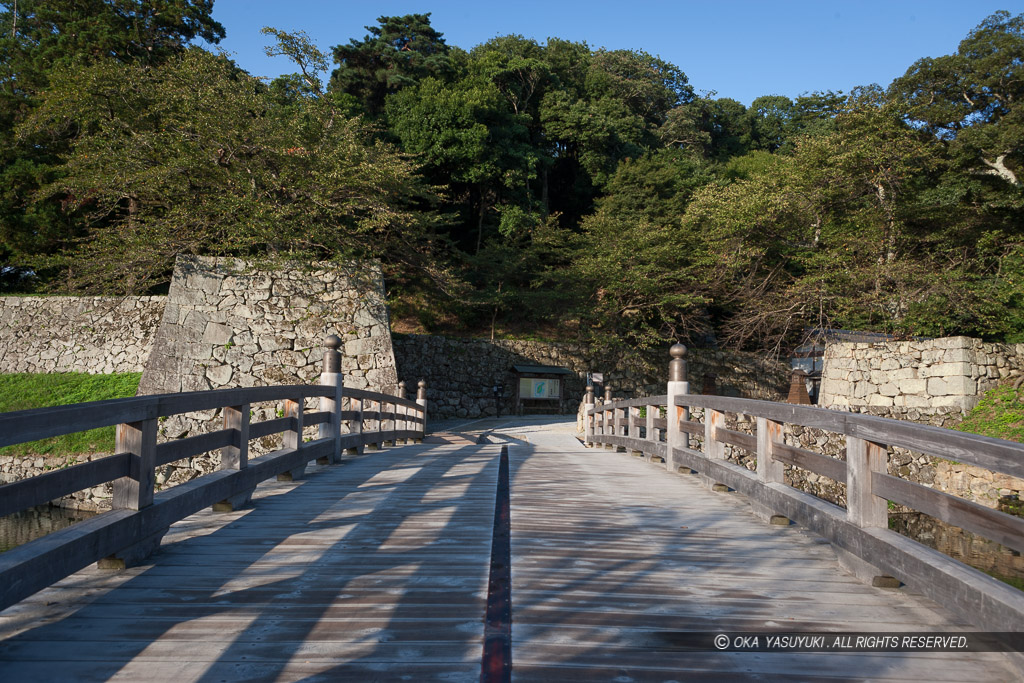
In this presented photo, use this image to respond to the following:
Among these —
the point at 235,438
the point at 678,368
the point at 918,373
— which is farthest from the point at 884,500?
the point at 918,373

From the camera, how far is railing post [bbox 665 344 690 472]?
762cm

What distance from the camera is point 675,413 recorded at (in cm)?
773

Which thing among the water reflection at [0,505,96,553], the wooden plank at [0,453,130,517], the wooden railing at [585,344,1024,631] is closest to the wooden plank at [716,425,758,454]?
the wooden railing at [585,344,1024,631]

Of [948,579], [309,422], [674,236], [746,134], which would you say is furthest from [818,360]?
[948,579]

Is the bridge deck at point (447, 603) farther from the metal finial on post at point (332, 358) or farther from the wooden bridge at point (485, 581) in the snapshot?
the metal finial on post at point (332, 358)

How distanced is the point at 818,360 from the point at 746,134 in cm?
2110

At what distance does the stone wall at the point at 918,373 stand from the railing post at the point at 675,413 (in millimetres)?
9642

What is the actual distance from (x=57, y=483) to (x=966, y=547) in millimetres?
13127

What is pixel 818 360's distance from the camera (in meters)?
27.1

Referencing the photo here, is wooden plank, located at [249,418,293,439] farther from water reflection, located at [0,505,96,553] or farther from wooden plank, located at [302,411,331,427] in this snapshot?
water reflection, located at [0,505,96,553]

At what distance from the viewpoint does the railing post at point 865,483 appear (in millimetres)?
3482

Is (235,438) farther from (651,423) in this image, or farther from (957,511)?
(651,423)

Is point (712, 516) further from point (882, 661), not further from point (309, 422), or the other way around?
point (309, 422)

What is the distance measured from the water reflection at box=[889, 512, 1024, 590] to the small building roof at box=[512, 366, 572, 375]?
13.6 meters
